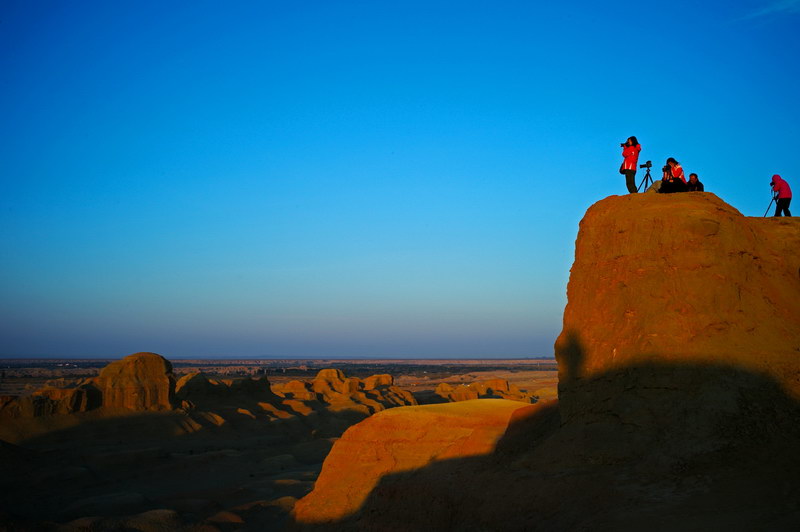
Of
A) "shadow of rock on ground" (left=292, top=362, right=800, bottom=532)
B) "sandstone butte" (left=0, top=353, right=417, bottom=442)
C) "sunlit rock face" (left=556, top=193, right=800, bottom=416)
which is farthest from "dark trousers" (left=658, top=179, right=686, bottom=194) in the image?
"sandstone butte" (left=0, top=353, right=417, bottom=442)

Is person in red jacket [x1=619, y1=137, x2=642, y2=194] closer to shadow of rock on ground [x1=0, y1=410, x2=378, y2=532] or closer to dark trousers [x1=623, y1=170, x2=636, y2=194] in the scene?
dark trousers [x1=623, y1=170, x2=636, y2=194]

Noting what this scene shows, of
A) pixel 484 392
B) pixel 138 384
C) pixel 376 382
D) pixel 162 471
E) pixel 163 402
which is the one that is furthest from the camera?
pixel 376 382

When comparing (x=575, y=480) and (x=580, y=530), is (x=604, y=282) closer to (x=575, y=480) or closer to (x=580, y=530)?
(x=575, y=480)

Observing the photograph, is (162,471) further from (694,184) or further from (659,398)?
(694,184)

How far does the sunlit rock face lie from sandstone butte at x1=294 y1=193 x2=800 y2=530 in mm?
20

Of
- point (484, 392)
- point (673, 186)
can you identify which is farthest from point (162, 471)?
point (484, 392)

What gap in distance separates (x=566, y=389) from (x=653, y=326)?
1674mm

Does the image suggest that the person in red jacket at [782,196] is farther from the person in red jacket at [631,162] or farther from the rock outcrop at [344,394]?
the rock outcrop at [344,394]

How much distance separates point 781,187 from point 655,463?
6.74 metres

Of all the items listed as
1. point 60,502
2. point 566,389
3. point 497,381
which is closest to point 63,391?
point 60,502

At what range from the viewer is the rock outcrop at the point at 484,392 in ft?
179

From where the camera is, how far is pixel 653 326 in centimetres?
848

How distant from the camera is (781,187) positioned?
11172 mm

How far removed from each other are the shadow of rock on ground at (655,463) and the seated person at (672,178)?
3.92 m
